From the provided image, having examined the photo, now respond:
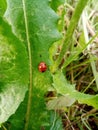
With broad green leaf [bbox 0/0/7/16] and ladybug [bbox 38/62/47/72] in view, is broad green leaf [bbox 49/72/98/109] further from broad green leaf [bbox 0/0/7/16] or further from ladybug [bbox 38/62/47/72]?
broad green leaf [bbox 0/0/7/16]

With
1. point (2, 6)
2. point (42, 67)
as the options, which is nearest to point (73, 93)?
point (42, 67)

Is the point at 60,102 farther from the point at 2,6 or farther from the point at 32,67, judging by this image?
the point at 2,6

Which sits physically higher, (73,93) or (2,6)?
(2,6)

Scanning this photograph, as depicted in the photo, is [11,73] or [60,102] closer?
[11,73]

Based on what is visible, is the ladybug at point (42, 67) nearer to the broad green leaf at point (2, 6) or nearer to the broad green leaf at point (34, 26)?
the broad green leaf at point (34, 26)

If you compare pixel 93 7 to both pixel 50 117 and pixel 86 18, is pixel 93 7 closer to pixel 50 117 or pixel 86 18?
pixel 86 18

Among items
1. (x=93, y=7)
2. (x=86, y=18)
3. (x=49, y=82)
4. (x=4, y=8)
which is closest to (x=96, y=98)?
(x=49, y=82)

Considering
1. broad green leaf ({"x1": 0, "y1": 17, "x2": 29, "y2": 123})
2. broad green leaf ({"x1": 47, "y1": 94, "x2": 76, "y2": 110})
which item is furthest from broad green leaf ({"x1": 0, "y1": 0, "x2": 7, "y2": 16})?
broad green leaf ({"x1": 47, "y1": 94, "x2": 76, "y2": 110})

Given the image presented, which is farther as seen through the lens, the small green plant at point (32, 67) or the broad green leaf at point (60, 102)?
the broad green leaf at point (60, 102)

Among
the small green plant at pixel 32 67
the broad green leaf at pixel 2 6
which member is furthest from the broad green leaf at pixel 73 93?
the broad green leaf at pixel 2 6
